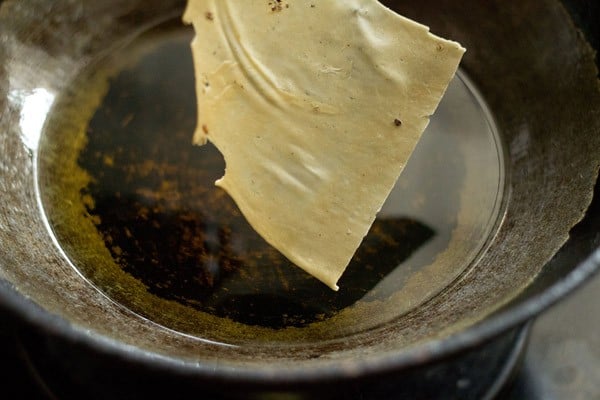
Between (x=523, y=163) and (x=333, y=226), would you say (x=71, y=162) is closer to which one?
(x=333, y=226)

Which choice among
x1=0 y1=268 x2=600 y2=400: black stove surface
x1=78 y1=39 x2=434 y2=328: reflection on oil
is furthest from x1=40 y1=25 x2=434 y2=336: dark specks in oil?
x1=0 y1=268 x2=600 y2=400: black stove surface

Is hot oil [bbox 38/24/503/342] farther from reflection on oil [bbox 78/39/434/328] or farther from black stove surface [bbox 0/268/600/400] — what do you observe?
black stove surface [bbox 0/268/600/400]

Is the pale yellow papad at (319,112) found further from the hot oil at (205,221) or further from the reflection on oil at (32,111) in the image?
the reflection on oil at (32,111)

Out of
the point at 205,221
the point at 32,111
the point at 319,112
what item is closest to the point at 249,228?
the point at 205,221

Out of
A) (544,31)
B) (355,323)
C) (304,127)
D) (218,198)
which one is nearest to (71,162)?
(218,198)

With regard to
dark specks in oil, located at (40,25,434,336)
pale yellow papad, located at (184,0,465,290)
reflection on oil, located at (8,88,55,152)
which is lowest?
reflection on oil, located at (8,88,55,152)

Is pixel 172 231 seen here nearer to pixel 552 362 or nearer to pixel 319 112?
pixel 319 112

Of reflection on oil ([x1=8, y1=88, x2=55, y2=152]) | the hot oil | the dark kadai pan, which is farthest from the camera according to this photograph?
reflection on oil ([x1=8, y1=88, x2=55, y2=152])

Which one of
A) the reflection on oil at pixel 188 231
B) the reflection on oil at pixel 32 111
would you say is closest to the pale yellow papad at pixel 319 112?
the reflection on oil at pixel 188 231

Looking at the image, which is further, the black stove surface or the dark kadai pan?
the black stove surface

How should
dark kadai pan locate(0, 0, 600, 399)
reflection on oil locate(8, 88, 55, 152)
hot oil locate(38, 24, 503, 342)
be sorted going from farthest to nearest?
reflection on oil locate(8, 88, 55, 152) → hot oil locate(38, 24, 503, 342) → dark kadai pan locate(0, 0, 600, 399)
